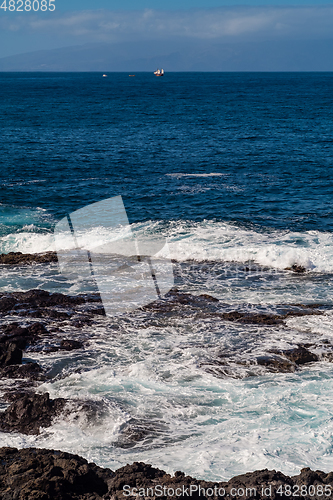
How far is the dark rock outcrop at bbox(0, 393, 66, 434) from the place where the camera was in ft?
27.6

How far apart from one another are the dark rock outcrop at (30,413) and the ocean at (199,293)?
0.26 meters

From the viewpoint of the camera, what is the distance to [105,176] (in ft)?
102

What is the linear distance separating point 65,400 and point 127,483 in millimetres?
2994

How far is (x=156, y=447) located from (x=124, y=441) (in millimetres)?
562

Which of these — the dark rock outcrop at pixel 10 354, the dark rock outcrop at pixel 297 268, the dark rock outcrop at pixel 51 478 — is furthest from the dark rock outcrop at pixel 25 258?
the dark rock outcrop at pixel 51 478

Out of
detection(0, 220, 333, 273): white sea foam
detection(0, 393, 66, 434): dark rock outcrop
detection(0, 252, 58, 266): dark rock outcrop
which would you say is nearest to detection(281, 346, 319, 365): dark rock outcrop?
detection(0, 393, 66, 434): dark rock outcrop

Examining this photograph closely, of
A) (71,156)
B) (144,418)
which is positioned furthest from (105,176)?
(144,418)

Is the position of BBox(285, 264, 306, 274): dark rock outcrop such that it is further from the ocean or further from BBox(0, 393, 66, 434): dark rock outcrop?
BBox(0, 393, 66, 434): dark rock outcrop

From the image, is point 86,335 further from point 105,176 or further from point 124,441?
point 105,176

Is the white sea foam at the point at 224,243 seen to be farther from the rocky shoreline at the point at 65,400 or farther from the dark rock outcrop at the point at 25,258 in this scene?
the dark rock outcrop at the point at 25,258

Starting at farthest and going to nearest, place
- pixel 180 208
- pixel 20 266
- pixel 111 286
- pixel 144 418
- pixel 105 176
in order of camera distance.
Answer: pixel 105 176, pixel 180 208, pixel 20 266, pixel 111 286, pixel 144 418

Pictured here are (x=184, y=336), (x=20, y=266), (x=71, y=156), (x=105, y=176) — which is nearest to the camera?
(x=184, y=336)

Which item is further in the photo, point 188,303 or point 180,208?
point 180,208

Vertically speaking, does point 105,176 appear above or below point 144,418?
above
